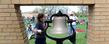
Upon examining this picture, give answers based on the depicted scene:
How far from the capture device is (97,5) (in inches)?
179

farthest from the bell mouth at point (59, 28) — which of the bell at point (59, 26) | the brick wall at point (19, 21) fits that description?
the brick wall at point (19, 21)

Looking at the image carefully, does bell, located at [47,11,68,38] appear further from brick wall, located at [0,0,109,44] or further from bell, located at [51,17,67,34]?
brick wall, located at [0,0,109,44]

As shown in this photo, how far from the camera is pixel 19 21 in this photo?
4.64 metres

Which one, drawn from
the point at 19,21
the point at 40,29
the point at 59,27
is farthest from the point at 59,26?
the point at 19,21

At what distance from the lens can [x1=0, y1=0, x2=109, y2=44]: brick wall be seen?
14.8 ft

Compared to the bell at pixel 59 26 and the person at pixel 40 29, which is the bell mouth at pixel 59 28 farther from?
the person at pixel 40 29

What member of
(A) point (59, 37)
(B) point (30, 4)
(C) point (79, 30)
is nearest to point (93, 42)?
(A) point (59, 37)

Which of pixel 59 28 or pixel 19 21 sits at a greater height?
pixel 19 21

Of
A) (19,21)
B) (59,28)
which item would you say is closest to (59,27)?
(59,28)

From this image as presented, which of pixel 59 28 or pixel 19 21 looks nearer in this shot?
pixel 59 28

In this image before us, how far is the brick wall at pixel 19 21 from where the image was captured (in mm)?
4523

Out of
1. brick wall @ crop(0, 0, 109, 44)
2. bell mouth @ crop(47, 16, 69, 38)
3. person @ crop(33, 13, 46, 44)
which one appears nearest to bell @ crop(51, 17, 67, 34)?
bell mouth @ crop(47, 16, 69, 38)

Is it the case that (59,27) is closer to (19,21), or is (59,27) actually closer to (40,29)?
(40,29)

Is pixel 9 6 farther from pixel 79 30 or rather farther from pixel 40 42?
pixel 79 30
